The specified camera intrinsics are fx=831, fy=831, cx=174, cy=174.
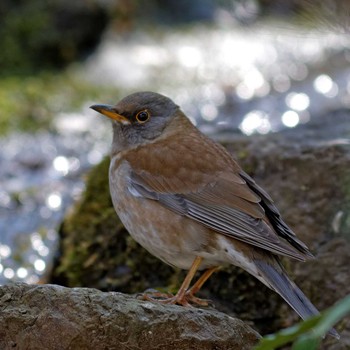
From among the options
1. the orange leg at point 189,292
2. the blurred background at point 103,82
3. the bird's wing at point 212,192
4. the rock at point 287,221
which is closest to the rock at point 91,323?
the orange leg at point 189,292

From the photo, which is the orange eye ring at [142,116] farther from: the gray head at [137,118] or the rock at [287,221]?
the rock at [287,221]

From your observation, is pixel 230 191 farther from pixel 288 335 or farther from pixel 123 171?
pixel 288 335

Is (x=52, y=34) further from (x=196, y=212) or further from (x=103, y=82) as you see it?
(x=196, y=212)

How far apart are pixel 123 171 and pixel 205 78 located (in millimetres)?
7642

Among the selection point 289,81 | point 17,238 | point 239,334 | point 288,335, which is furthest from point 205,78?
point 288,335

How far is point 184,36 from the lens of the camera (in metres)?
16.1

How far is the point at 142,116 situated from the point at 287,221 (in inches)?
61.1

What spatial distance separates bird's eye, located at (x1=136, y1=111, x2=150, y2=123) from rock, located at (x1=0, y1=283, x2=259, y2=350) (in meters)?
2.32

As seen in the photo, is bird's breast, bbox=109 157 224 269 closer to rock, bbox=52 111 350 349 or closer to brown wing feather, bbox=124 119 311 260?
brown wing feather, bbox=124 119 311 260

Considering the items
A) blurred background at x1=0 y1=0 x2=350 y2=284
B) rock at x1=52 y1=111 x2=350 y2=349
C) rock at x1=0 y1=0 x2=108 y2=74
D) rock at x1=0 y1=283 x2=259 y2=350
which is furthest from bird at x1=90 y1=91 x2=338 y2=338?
rock at x1=0 y1=0 x2=108 y2=74

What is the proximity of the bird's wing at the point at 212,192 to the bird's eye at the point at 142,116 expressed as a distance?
37cm

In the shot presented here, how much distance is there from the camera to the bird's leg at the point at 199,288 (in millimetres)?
6336

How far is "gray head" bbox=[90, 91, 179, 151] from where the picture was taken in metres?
7.07

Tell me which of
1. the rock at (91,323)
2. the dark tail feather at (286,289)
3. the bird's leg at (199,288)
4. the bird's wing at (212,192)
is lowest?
the bird's leg at (199,288)
